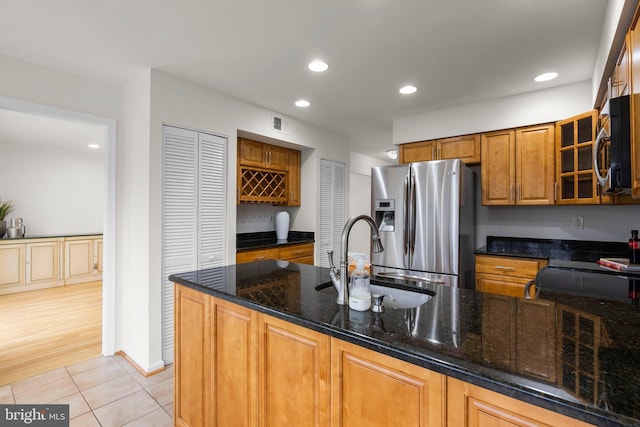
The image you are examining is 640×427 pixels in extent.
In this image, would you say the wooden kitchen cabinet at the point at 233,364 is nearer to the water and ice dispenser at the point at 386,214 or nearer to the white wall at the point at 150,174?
the white wall at the point at 150,174

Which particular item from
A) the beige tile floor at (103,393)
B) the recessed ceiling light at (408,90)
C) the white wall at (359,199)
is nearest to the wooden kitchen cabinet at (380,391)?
the beige tile floor at (103,393)

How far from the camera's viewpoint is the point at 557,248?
3123mm

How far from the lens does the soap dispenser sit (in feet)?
3.85

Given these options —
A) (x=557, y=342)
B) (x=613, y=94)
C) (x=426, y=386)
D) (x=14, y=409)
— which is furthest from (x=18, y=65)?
(x=613, y=94)

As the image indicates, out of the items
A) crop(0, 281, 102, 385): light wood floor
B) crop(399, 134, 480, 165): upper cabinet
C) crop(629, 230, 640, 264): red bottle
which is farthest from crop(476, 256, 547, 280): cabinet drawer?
crop(0, 281, 102, 385): light wood floor

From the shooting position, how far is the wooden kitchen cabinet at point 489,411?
0.68 m

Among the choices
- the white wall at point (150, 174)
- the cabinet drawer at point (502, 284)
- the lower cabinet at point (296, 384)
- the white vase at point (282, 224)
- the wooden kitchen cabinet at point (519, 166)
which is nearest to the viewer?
the lower cabinet at point (296, 384)

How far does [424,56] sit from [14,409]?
3695mm

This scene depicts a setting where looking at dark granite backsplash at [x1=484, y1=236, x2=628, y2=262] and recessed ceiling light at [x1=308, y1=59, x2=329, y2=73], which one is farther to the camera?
dark granite backsplash at [x1=484, y1=236, x2=628, y2=262]

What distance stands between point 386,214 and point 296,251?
129 centimetres

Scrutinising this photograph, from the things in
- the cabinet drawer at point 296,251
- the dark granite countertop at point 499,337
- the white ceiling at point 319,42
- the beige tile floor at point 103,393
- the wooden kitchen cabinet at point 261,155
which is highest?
the white ceiling at point 319,42

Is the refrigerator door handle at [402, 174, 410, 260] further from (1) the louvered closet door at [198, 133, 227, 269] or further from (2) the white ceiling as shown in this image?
(1) the louvered closet door at [198, 133, 227, 269]

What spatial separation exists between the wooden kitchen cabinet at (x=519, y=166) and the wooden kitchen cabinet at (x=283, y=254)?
218 centimetres

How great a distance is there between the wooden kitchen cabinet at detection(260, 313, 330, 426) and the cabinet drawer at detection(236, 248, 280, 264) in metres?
2.13
